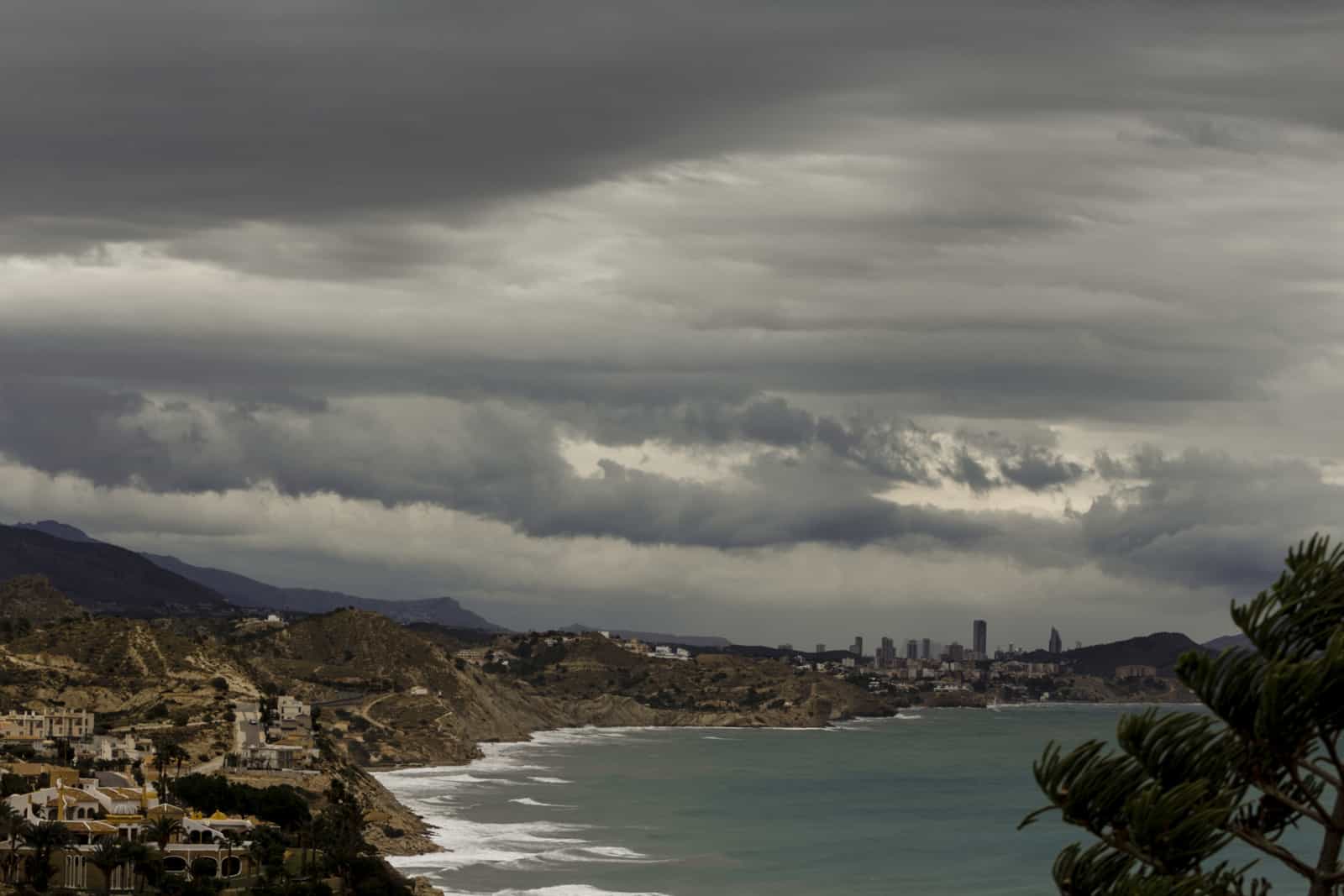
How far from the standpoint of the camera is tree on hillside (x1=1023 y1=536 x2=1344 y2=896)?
2117 cm

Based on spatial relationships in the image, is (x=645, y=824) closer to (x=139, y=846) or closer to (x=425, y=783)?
(x=425, y=783)

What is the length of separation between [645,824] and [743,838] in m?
9.39

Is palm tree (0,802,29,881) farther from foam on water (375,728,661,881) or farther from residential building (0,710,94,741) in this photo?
residential building (0,710,94,741)

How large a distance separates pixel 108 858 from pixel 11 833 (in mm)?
4829

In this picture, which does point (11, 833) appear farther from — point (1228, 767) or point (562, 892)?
point (1228, 767)

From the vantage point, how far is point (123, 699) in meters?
152

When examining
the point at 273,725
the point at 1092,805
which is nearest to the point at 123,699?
the point at 273,725

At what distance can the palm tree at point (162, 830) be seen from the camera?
95.3 metres

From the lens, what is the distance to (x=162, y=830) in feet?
314

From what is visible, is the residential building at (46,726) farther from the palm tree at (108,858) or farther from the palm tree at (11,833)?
the palm tree at (108,858)

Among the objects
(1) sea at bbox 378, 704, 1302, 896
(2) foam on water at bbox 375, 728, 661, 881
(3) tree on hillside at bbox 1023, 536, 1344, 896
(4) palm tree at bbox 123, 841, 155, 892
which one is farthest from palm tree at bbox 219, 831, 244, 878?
(3) tree on hillside at bbox 1023, 536, 1344, 896

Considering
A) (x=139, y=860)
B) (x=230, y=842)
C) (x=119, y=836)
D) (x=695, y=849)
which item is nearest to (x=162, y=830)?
(x=139, y=860)

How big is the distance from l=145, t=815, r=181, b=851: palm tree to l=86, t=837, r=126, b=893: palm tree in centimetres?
191

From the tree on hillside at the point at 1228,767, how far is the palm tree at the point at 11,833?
78.8 m
